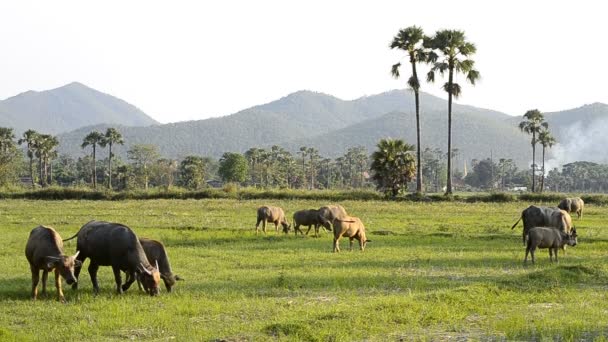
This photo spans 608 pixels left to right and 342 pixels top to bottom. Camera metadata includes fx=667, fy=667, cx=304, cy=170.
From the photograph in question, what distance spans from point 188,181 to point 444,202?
73.8 meters

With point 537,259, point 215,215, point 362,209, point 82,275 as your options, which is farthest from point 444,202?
point 82,275

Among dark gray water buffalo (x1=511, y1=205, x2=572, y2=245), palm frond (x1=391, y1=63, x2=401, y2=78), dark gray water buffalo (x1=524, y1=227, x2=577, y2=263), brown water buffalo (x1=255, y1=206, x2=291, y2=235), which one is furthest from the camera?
palm frond (x1=391, y1=63, x2=401, y2=78)

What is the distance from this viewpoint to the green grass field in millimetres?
12711

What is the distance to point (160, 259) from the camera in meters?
18.1

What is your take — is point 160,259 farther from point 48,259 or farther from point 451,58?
point 451,58

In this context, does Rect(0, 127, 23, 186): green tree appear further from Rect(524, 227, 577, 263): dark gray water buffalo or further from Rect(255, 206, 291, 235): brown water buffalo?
Rect(524, 227, 577, 263): dark gray water buffalo

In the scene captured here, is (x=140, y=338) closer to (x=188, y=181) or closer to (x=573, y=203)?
(x=573, y=203)

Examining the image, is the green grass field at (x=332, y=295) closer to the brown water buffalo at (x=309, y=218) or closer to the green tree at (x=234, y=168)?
the brown water buffalo at (x=309, y=218)

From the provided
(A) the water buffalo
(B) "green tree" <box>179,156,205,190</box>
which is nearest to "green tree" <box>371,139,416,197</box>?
(A) the water buffalo

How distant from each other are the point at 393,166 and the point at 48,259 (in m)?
50.2

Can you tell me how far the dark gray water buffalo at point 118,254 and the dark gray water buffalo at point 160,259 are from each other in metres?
0.46

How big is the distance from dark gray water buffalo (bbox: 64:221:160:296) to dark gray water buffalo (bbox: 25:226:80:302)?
31.9 inches

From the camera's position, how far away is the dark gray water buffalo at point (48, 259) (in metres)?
16.3

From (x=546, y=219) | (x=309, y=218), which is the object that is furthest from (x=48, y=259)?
(x=546, y=219)
